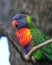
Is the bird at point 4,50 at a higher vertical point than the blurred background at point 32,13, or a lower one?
lower

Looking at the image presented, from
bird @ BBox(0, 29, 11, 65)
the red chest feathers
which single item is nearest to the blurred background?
bird @ BBox(0, 29, 11, 65)

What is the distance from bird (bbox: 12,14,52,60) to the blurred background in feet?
0.40

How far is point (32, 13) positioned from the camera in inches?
52.2

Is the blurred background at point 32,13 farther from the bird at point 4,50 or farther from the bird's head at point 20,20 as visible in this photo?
the bird's head at point 20,20

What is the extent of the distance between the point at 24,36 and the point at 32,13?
0.64 ft

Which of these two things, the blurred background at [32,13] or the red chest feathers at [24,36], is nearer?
the red chest feathers at [24,36]

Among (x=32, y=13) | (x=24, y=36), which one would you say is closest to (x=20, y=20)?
(x=24, y=36)

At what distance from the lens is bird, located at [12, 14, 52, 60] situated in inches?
44.6

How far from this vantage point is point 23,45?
1166 mm

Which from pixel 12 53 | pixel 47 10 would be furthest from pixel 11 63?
pixel 47 10

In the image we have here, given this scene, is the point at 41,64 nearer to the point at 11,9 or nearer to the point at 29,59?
the point at 29,59

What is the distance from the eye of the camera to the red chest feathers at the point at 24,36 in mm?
1149

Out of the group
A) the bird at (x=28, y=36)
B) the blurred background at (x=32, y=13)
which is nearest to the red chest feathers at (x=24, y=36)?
the bird at (x=28, y=36)

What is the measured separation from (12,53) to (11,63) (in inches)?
2.0
